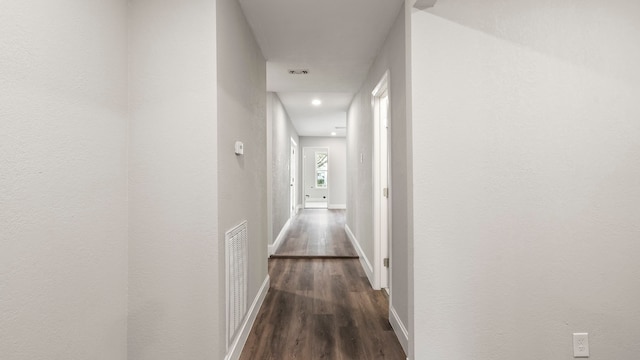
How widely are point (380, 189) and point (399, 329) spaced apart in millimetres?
1424

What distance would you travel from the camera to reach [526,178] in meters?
1.74

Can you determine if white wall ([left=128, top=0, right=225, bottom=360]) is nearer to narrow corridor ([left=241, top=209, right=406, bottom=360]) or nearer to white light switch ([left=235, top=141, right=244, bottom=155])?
white light switch ([left=235, top=141, right=244, bottom=155])

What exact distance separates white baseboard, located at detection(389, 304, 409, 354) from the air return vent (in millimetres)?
1159

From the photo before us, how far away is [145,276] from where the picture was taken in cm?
169

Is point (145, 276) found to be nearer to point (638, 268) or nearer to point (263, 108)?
point (263, 108)

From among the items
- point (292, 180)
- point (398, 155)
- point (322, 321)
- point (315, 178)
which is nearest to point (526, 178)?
point (398, 155)

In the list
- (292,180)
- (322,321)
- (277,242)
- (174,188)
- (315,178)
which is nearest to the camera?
(174,188)

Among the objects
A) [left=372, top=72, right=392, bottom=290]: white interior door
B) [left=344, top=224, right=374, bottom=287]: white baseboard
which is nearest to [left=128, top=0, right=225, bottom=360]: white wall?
[left=372, top=72, right=392, bottom=290]: white interior door

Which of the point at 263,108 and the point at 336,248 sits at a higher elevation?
the point at 263,108

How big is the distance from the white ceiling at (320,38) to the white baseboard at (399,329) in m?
2.31

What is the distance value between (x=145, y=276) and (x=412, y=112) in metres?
1.75

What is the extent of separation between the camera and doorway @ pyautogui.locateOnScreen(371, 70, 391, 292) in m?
3.27

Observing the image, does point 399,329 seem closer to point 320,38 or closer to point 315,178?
point 320,38

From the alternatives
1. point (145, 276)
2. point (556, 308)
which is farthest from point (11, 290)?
point (556, 308)
